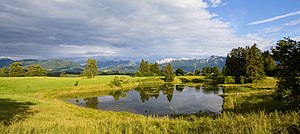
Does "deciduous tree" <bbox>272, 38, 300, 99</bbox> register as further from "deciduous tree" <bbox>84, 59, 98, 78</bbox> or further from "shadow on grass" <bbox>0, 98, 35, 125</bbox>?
"deciduous tree" <bbox>84, 59, 98, 78</bbox>

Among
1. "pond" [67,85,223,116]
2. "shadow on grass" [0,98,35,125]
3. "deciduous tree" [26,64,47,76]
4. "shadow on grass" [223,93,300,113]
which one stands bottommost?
"pond" [67,85,223,116]

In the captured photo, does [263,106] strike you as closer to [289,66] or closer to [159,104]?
[289,66]

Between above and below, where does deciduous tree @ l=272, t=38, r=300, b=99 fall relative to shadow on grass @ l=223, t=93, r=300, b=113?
above

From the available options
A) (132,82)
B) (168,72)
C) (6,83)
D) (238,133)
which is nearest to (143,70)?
(168,72)

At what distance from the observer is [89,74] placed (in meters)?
118

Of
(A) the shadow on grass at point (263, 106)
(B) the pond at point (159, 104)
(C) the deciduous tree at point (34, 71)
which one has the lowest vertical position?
(B) the pond at point (159, 104)

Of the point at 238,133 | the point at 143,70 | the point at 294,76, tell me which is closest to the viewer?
the point at 238,133

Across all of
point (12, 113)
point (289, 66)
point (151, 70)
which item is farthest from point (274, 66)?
point (151, 70)

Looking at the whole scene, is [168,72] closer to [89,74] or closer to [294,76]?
[89,74]

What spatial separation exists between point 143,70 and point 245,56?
248 feet

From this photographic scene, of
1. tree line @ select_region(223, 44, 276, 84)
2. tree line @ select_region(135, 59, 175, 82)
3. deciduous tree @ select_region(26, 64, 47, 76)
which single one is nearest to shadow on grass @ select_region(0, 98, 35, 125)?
tree line @ select_region(223, 44, 276, 84)

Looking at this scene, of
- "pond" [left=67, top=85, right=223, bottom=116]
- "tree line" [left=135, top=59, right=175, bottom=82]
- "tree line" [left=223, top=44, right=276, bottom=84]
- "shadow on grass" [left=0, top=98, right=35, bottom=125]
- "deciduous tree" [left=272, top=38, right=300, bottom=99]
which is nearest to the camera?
"deciduous tree" [left=272, top=38, right=300, bottom=99]

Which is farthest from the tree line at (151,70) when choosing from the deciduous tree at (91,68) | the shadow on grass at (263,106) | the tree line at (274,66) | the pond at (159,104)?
the shadow on grass at (263,106)

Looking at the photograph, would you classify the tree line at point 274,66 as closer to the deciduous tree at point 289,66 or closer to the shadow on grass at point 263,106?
the deciduous tree at point 289,66
